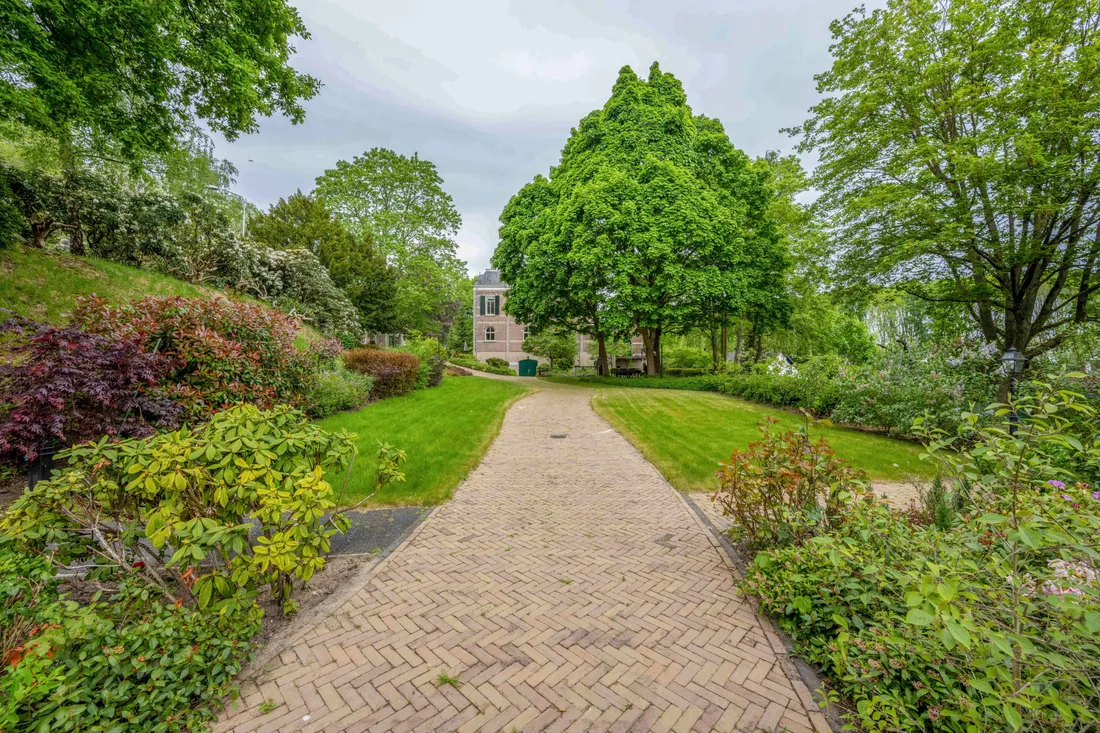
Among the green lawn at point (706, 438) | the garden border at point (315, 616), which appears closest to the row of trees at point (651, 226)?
the green lawn at point (706, 438)

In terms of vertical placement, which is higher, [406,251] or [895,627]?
[406,251]

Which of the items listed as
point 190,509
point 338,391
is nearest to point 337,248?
point 338,391

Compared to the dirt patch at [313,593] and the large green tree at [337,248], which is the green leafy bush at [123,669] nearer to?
the dirt patch at [313,593]

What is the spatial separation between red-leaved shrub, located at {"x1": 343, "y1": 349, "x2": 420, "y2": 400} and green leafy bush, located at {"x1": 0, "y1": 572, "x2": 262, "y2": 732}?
10150 millimetres

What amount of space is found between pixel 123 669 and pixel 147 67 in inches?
437

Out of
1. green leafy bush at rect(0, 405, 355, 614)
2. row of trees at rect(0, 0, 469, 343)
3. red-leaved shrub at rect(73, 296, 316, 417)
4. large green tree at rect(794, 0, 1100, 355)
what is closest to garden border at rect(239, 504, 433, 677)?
green leafy bush at rect(0, 405, 355, 614)

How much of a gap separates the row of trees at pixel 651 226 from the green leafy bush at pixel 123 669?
1472cm

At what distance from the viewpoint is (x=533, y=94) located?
49.4ft

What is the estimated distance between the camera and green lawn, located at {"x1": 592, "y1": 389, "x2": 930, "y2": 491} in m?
6.47

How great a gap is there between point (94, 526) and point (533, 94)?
678 inches

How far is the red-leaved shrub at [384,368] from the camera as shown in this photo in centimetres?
1202

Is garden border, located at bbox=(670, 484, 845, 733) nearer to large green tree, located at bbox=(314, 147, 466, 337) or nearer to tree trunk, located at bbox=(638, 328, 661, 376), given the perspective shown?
tree trunk, located at bbox=(638, 328, 661, 376)

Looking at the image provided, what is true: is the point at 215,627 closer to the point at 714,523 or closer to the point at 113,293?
the point at 714,523

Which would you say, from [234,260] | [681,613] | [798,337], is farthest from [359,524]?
[798,337]
